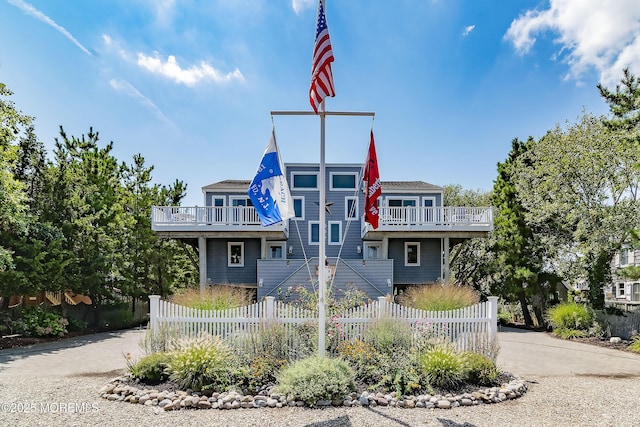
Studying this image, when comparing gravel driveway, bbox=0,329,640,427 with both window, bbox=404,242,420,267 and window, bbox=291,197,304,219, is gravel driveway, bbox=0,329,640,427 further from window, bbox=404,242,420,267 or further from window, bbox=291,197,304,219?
window, bbox=291,197,304,219

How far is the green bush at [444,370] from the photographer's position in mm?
7238

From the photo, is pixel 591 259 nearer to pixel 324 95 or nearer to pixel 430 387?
pixel 430 387

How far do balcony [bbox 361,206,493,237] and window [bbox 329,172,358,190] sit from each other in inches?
144

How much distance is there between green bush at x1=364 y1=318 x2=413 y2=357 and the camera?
7852 millimetres

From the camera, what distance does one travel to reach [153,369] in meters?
7.48

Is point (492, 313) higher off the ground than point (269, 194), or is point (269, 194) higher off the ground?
point (269, 194)

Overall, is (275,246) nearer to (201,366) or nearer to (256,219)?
(256,219)

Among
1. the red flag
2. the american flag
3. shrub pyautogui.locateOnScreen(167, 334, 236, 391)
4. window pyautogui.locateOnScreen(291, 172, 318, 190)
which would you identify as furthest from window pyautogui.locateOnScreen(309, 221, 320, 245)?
the american flag

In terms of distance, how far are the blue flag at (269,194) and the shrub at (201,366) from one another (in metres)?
2.53

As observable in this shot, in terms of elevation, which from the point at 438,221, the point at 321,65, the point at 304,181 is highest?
the point at 321,65

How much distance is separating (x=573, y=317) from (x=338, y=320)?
12327mm

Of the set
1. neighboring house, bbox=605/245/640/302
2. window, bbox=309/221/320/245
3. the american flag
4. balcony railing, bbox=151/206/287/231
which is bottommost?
neighboring house, bbox=605/245/640/302

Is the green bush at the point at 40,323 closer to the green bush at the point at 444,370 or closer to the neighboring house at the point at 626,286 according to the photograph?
the green bush at the point at 444,370

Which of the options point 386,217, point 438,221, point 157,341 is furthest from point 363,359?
point 438,221
